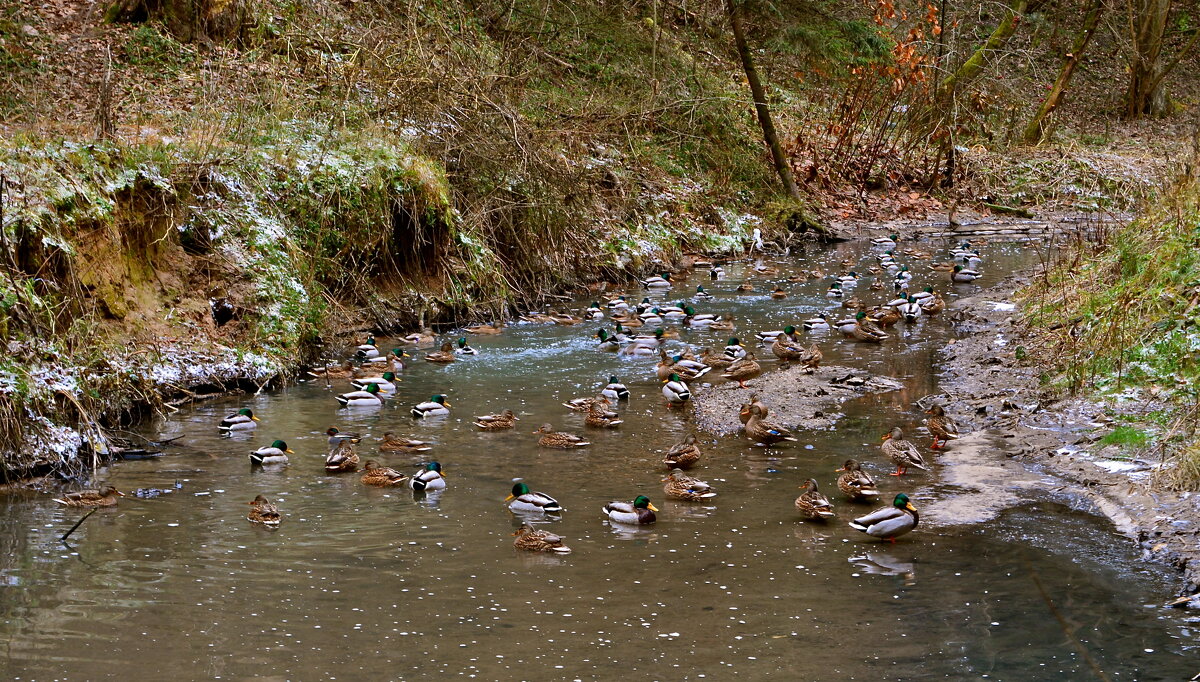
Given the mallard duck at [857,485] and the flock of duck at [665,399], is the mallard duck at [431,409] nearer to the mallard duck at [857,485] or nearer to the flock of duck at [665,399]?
the flock of duck at [665,399]

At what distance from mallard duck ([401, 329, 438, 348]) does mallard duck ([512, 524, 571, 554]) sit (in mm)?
7315

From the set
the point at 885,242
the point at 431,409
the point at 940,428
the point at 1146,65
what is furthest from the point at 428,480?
the point at 1146,65

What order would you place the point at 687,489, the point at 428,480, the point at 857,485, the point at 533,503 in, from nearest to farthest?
1. the point at 533,503
2. the point at 857,485
3. the point at 687,489
4. the point at 428,480

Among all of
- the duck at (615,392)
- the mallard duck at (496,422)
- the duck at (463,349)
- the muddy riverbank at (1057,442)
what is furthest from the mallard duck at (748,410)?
the duck at (463,349)

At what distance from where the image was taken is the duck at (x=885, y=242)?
915 inches

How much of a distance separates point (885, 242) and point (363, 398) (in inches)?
588

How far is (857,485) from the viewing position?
27.2ft

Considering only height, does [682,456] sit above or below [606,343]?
above

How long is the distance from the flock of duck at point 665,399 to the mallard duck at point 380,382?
20mm

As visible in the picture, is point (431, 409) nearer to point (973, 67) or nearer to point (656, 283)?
point (656, 283)

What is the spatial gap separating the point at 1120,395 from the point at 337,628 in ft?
22.1

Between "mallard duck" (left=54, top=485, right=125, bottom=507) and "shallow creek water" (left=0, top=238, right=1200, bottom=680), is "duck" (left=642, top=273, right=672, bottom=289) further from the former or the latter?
"mallard duck" (left=54, top=485, right=125, bottom=507)

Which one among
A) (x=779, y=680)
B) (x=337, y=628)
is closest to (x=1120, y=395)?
(x=779, y=680)

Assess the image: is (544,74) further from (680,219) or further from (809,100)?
(809,100)
